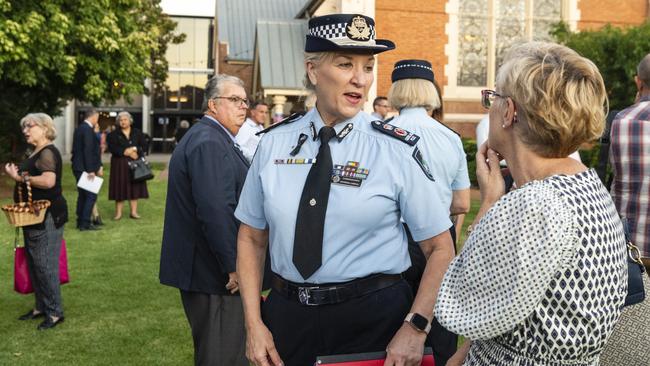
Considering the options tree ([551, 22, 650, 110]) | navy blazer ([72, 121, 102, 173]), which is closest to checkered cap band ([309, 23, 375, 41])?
navy blazer ([72, 121, 102, 173])

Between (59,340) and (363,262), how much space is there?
4700 mm

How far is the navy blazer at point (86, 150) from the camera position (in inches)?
524

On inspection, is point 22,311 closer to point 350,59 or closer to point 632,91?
point 350,59

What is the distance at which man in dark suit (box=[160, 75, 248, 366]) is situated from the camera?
4188 millimetres

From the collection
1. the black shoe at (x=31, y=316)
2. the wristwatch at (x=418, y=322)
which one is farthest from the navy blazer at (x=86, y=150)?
the wristwatch at (x=418, y=322)

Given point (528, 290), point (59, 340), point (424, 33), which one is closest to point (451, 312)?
point (528, 290)

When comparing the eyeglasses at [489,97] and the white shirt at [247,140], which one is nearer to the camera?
the eyeglasses at [489,97]

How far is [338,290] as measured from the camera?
2.74 metres

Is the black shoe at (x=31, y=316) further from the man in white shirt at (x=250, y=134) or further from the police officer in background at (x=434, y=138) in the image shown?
the police officer in background at (x=434, y=138)

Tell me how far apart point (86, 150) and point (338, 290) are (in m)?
11.6

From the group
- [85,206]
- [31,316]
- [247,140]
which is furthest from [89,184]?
[31,316]

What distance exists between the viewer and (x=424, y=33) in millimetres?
20781

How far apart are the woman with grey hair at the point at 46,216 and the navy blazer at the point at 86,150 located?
656 centimetres

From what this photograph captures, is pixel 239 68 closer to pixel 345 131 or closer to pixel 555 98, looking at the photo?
pixel 345 131
